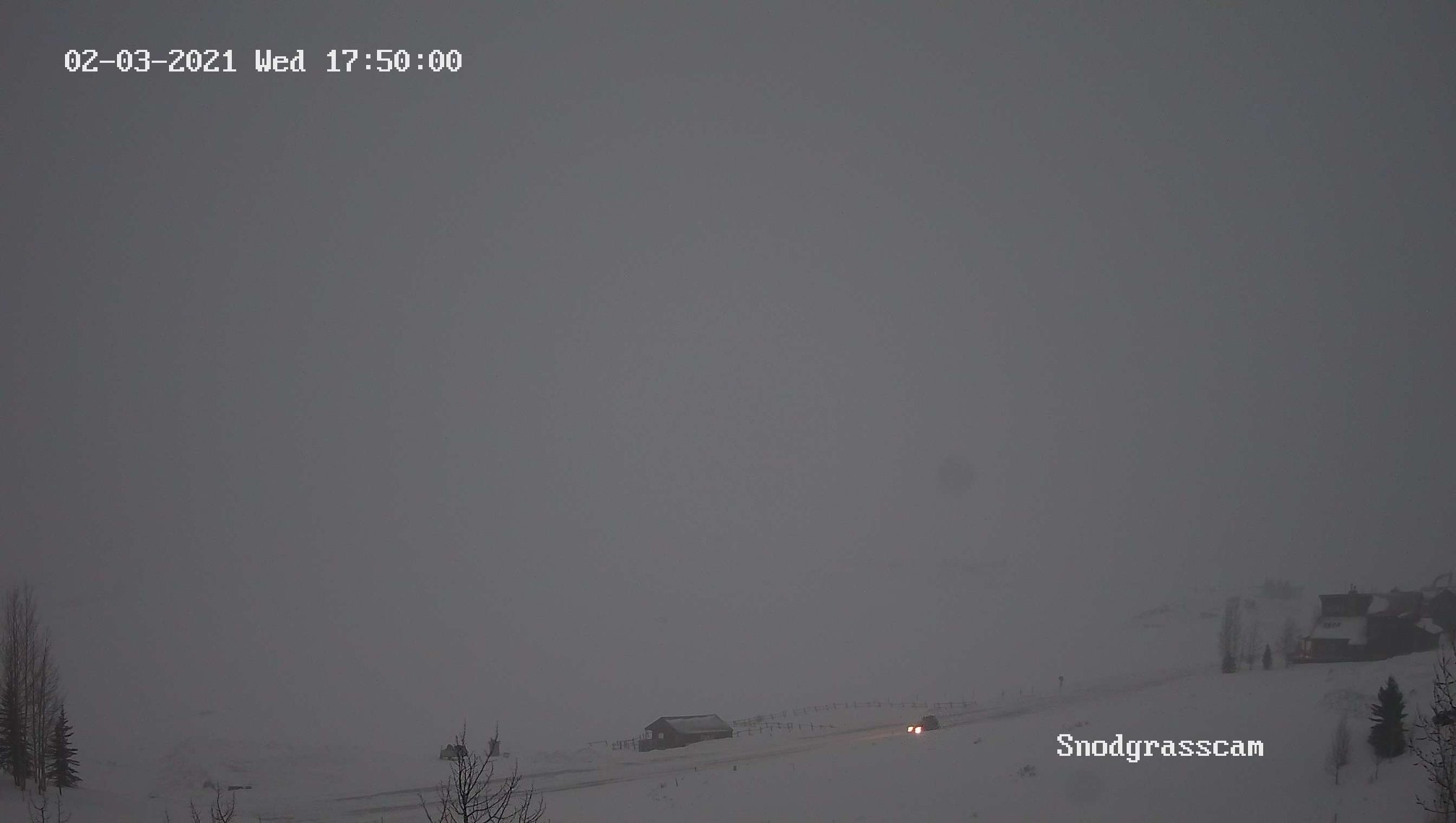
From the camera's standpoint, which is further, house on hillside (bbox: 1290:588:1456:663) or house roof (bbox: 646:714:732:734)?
house roof (bbox: 646:714:732:734)

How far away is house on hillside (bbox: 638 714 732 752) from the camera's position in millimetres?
→ 67750

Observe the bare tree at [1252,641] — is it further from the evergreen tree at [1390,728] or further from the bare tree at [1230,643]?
the evergreen tree at [1390,728]

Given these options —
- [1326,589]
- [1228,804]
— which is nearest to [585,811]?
[1228,804]

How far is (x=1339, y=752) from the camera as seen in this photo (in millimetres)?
37469

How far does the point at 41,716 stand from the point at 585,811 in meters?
29.2

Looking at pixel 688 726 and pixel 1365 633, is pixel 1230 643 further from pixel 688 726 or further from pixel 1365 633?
pixel 688 726

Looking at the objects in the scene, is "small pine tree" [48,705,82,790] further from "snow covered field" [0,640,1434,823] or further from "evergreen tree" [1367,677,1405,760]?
"evergreen tree" [1367,677,1405,760]

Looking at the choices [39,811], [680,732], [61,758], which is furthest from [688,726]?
[39,811]

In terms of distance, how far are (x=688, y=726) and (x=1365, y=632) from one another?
4700 centimetres

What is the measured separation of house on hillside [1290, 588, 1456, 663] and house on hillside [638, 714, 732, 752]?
4097 centimetres

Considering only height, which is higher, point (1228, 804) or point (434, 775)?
point (434, 775)

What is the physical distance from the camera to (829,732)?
6519 centimetres

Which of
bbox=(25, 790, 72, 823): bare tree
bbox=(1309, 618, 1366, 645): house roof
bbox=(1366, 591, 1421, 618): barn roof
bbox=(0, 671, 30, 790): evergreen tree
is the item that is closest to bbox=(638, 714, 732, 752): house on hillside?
bbox=(25, 790, 72, 823): bare tree

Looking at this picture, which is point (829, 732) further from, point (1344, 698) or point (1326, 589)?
point (1326, 589)
